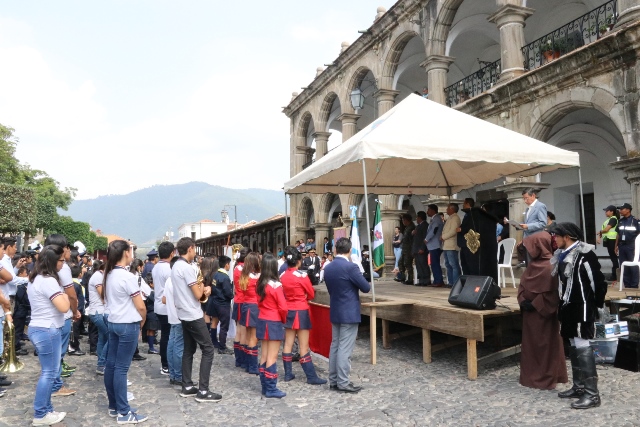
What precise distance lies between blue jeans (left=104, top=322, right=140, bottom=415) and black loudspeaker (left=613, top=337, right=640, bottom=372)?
5.38 meters

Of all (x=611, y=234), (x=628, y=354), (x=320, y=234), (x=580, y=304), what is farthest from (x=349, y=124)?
(x=580, y=304)

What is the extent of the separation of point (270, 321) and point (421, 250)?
5.33 metres

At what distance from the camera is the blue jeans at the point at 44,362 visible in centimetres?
468

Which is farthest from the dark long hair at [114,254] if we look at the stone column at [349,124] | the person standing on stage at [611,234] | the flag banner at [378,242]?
the stone column at [349,124]

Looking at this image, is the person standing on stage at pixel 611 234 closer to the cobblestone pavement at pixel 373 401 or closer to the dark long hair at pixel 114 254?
the cobblestone pavement at pixel 373 401

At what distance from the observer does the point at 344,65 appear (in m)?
21.4

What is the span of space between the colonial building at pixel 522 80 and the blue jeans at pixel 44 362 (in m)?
5.38

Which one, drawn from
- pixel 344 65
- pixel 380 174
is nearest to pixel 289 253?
pixel 380 174

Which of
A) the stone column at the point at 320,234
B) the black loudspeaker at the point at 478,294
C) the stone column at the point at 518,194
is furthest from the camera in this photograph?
the stone column at the point at 320,234

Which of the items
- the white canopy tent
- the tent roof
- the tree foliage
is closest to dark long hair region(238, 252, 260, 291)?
the white canopy tent

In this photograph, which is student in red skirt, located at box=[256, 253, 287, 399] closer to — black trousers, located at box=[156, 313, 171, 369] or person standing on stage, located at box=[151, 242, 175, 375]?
person standing on stage, located at box=[151, 242, 175, 375]

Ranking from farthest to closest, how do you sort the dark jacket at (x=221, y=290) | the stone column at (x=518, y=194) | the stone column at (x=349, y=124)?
the stone column at (x=349, y=124) < the stone column at (x=518, y=194) < the dark jacket at (x=221, y=290)

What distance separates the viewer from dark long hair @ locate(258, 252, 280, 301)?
582cm

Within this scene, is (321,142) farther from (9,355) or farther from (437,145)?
(9,355)
